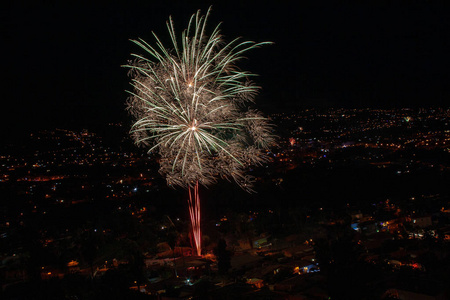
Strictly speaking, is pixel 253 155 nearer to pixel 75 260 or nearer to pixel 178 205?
pixel 75 260

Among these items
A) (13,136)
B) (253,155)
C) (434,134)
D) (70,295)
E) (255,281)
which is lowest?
(255,281)

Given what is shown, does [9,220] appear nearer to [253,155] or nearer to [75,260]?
[75,260]

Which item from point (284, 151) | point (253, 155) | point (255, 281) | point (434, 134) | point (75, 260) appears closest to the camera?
point (253, 155)

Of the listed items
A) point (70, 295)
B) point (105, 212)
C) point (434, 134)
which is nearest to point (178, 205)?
point (105, 212)

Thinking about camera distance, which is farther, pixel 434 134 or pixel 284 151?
pixel 284 151

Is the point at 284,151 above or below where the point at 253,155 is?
above

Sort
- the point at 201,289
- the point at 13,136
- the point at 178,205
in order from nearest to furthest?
the point at 201,289
the point at 178,205
the point at 13,136

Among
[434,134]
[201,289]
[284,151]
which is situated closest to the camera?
[201,289]

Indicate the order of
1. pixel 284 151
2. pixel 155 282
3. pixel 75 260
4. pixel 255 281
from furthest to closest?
pixel 284 151 → pixel 75 260 → pixel 155 282 → pixel 255 281

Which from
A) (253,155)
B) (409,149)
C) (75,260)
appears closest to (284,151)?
(409,149)
